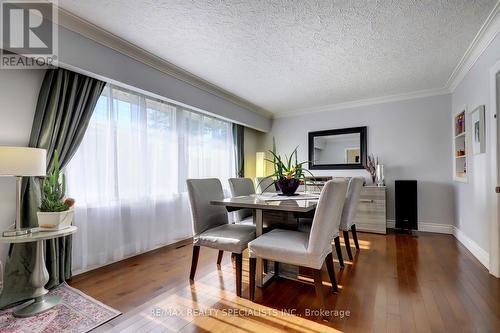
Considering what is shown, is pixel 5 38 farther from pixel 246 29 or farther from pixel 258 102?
pixel 258 102

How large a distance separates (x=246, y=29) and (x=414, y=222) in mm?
3683

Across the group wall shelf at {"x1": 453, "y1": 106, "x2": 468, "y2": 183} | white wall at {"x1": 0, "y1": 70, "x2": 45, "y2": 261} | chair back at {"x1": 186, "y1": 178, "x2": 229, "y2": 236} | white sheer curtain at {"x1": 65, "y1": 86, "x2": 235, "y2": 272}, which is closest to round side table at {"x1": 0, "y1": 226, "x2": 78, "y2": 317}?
white wall at {"x1": 0, "y1": 70, "x2": 45, "y2": 261}

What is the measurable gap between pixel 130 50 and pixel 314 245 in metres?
2.58

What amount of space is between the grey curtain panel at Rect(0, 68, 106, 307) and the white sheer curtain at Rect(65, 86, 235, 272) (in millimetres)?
160

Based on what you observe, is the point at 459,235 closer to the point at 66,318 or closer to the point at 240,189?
the point at 240,189

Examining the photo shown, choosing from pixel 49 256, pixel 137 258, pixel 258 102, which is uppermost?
pixel 258 102

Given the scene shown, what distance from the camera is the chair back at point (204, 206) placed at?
2.20 m

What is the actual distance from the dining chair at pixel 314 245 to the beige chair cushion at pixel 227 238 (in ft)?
0.50

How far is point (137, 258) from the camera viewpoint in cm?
280

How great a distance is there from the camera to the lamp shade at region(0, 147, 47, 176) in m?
1.55

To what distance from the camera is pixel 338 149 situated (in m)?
4.60

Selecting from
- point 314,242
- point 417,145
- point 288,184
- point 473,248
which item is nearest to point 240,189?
point 288,184

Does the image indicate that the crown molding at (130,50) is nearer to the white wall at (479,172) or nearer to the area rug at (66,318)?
the area rug at (66,318)

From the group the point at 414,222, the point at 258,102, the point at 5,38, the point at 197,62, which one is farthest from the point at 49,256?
the point at 414,222
